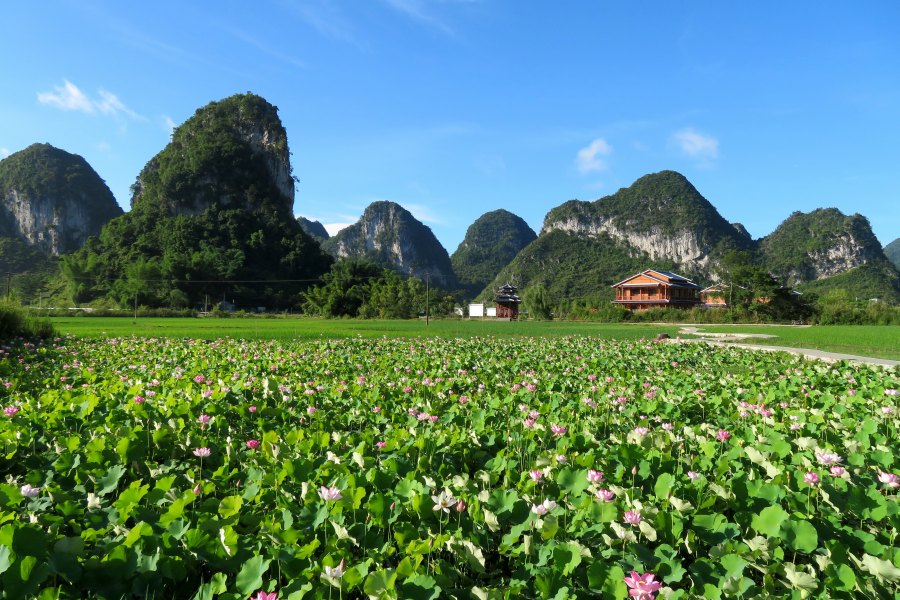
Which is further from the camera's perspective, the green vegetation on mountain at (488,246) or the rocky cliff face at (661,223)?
the green vegetation on mountain at (488,246)

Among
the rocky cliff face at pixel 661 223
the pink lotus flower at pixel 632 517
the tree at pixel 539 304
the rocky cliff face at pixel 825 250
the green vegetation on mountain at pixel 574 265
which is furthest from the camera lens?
the rocky cliff face at pixel 661 223

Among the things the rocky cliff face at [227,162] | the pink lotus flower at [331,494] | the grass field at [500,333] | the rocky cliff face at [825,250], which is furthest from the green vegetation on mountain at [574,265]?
the pink lotus flower at [331,494]

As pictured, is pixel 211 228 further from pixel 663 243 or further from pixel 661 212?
pixel 661 212

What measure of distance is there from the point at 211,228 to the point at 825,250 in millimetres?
99193

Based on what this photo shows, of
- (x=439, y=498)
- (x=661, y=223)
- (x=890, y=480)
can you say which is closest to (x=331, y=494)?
(x=439, y=498)

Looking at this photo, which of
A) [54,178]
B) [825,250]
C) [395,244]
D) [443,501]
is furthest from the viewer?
[395,244]

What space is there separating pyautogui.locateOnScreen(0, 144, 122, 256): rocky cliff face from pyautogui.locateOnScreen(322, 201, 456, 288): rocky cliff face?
55.9 m

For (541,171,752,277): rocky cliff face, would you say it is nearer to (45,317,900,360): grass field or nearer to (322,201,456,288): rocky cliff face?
(322,201,456,288): rocky cliff face

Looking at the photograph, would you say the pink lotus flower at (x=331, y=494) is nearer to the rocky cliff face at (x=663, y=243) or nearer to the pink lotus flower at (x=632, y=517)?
the pink lotus flower at (x=632, y=517)

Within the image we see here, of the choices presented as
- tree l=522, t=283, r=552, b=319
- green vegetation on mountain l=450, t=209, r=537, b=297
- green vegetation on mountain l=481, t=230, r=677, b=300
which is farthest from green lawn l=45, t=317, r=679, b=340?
green vegetation on mountain l=450, t=209, r=537, b=297

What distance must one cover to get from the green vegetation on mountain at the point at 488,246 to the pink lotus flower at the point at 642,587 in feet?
381

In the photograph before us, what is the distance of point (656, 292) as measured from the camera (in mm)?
52781

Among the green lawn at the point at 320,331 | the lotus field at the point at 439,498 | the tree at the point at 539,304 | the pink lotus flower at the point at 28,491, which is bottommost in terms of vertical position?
the lotus field at the point at 439,498

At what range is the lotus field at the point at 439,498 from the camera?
1355mm
